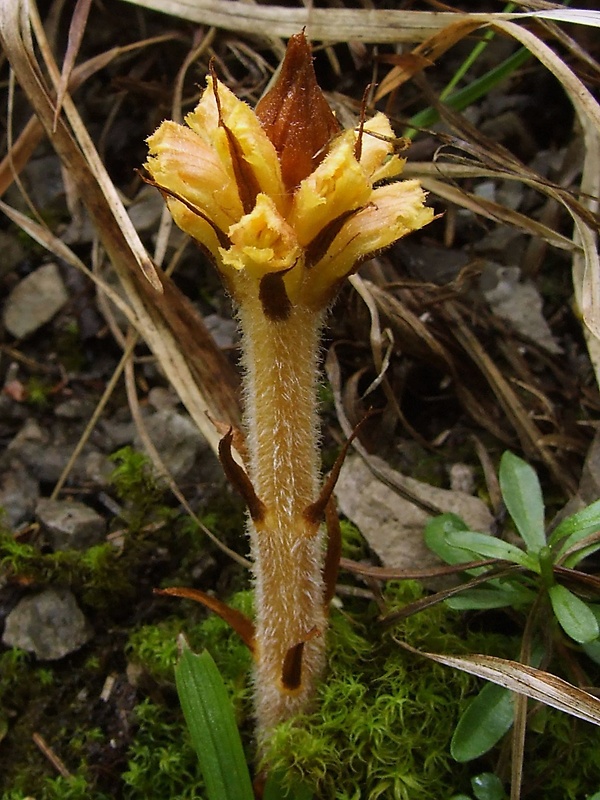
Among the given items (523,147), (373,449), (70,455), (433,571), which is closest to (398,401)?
(373,449)

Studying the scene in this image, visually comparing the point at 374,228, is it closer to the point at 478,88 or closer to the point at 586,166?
the point at 586,166

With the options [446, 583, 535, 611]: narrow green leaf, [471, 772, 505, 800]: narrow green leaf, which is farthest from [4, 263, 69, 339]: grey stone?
[471, 772, 505, 800]: narrow green leaf

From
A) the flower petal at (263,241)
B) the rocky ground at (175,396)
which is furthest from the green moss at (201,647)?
the flower petal at (263,241)

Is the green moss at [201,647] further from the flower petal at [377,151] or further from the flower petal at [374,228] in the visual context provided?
the flower petal at [377,151]

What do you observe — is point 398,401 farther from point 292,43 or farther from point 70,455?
point 292,43

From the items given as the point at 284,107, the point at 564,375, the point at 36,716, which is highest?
the point at 284,107

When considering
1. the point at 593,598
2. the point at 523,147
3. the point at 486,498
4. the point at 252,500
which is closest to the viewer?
the point at 252,500

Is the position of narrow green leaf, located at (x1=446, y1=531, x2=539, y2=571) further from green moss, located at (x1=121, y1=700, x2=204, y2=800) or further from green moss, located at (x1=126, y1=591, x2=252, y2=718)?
green moss, located at (x1=121, y1=700, x2=204, y2=800)
